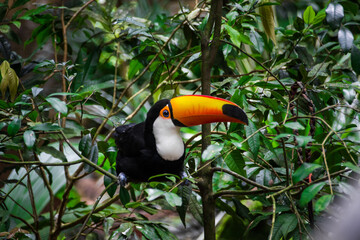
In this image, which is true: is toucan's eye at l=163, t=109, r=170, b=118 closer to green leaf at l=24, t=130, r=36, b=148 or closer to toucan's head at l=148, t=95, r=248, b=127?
toucan's head at l=148, t=95, r=248, b=127

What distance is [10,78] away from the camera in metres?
1.25

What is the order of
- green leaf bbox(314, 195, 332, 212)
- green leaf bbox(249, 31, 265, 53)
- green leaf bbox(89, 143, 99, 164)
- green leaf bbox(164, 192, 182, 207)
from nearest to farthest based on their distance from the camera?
1. green leaf bbox(314, 195, 332, 212)
2. green leaf bbox(164, 192, 182, 207)
3. green leaf bbox(89, 143, 99, 164)
4. green leaf bbox(249, 31, 265, 53)

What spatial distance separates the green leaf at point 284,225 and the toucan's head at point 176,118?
0.32 meters

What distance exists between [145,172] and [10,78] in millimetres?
520

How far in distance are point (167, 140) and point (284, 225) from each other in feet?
1.30

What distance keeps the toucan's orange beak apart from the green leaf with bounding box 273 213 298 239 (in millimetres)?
302

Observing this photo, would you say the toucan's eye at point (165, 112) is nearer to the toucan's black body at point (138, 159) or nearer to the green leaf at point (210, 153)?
the toucan's black body at point (138, 159)

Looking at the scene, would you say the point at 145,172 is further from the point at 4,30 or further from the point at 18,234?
the point at 4,30

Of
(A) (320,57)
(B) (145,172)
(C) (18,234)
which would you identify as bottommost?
(C) (18,234)

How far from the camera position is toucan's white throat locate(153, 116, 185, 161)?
1.15 metres

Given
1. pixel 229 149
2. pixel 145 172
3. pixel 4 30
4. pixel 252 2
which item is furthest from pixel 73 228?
pixel 252 2

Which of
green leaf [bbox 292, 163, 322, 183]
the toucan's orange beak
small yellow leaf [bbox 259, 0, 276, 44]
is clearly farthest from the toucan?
small yellow leaf [bbox 259, 0, 276, 44]

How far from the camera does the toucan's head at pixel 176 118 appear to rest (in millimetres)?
1066

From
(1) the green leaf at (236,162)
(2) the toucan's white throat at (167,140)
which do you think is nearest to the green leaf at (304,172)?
(1) the green leaf at (236,162)
